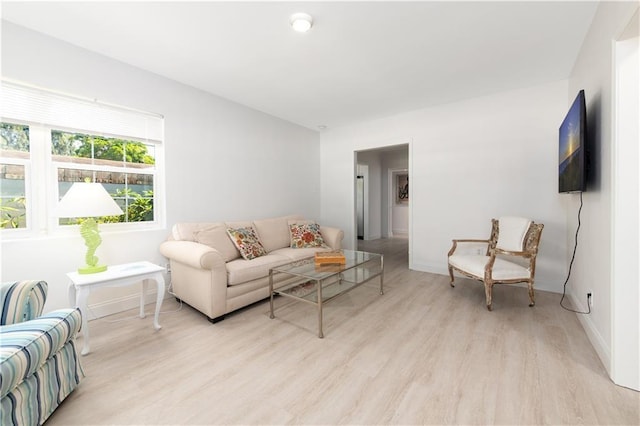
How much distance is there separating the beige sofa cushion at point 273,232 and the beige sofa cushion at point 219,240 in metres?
0.52

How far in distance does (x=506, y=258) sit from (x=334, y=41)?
319cm

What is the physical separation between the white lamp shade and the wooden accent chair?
3.39 meters

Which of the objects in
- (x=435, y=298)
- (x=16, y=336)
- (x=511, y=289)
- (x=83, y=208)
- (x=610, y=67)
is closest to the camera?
(x=16, y=336)

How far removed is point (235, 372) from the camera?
5.65 feet

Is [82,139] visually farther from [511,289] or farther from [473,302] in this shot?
[511,289]

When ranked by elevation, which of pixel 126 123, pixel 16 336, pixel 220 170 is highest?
pixel 126 123

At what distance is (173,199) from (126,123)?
0.87 meters

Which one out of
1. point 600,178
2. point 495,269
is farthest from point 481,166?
point 600,178

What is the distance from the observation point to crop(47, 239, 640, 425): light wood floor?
1.38m

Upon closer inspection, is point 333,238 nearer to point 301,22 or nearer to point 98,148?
point 301,22

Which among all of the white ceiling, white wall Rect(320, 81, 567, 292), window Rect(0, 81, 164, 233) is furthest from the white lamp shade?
white wall Rect(320, 81, 567, 292)

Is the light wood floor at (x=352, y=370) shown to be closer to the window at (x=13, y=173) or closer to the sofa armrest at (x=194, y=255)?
the sofa armrest at (x=194, y=255)

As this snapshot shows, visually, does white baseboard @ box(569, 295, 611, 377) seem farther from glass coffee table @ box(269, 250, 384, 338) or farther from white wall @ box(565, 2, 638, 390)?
glass coffee table @ box(269, 250, 384, 338)

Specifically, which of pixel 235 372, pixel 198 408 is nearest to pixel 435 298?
pixel 235 372
